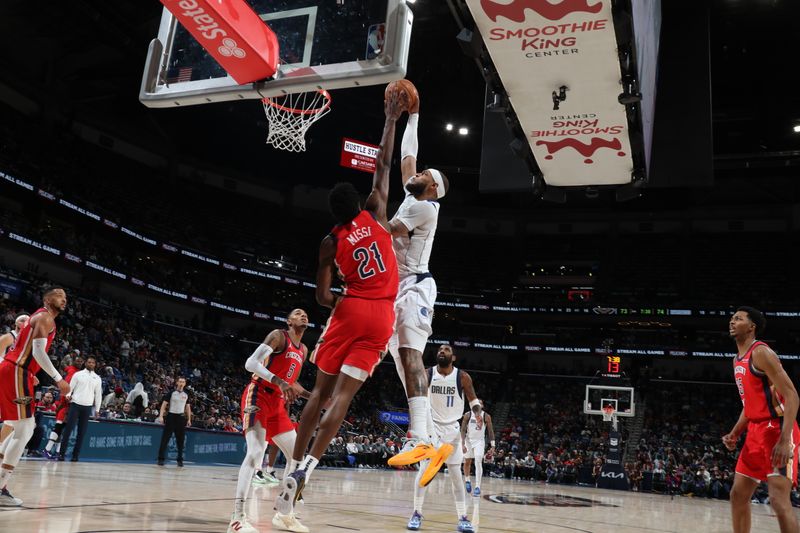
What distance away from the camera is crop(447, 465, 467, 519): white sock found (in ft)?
24.5

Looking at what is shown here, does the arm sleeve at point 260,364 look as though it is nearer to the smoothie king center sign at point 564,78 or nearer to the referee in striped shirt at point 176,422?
the smoothie king center sign at point 564,78

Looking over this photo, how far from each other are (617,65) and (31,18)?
22680 millimetres

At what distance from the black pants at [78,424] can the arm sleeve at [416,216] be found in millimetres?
10254

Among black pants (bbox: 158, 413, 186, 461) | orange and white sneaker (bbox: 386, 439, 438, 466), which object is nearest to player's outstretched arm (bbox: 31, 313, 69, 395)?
orange and white sneaker (bbox: 386, 439, 438, 466)

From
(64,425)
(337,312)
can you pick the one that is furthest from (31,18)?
(337,312)

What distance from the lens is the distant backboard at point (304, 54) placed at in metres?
6.66

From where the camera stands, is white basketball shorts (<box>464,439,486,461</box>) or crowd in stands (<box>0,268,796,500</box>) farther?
crowd in stands (<box>0,268,796,500</box>)

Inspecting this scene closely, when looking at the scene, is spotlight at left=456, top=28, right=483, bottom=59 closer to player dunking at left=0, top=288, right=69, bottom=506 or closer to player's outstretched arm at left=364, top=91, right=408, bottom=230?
player's outstretched arm at left=364, top=91, right=408, bottom=230

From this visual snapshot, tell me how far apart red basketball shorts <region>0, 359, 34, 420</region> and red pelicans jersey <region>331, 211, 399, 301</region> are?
4013mm

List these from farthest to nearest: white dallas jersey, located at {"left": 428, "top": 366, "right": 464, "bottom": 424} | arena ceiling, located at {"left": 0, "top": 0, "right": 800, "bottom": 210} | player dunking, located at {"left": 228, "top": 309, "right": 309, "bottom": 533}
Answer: arena ceiling, located at {"left": 0, "top": 0, "right": 800, "bottom": 210}
white dallas jersey, located at {"left": 428, "top": 366, "right": 464, "bottom": 424}
player dunking, located at {"left": 228, "top": 309, "right": 309, "bottom": 533}

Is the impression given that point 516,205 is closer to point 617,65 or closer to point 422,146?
point 422,146

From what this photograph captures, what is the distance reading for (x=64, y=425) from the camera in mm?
13281

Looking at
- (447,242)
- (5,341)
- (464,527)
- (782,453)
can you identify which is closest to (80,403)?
(5,341)

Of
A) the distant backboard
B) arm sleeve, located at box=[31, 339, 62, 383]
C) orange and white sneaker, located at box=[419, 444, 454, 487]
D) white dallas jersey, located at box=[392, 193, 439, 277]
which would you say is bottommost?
orange and white sneaker, located at box=[419, 444, 454, 487]
